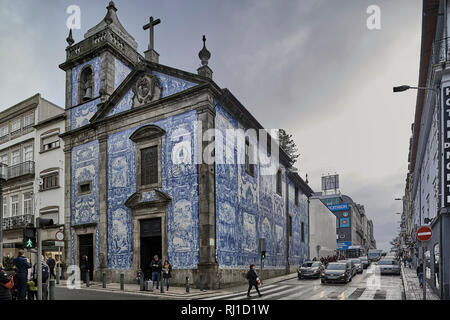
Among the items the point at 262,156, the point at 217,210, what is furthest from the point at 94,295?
the point at 262,156

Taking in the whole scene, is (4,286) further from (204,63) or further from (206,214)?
(204,63)

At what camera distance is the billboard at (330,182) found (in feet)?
386

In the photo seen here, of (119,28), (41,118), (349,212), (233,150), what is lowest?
(349,212)

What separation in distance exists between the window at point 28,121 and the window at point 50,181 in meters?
5.31

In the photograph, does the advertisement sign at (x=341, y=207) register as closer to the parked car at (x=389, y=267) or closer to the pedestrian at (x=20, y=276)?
the parked car at (x=389, y=267)

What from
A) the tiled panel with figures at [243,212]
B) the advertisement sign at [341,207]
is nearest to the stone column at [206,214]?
the tiled panel with figures at [243,212]

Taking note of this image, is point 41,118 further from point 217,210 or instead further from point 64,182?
point 217,210

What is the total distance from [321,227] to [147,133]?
1543 inches

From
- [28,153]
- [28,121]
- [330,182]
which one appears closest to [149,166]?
[28,153]

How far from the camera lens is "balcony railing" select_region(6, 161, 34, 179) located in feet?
99.9

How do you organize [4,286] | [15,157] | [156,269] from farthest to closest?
[15,157], [156,269], [4,286]

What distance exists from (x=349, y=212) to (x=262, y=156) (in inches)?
3121

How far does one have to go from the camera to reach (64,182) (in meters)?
27.5

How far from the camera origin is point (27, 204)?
101 ft
